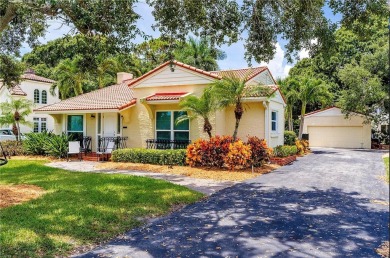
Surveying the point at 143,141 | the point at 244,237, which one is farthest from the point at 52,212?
the point at 143,141

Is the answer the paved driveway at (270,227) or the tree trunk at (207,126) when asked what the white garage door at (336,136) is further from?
the paved driveway at (270,227)

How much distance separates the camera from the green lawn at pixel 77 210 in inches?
219

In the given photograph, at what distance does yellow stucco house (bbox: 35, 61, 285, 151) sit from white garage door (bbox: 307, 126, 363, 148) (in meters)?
14.6

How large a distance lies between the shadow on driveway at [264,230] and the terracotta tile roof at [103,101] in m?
11.8

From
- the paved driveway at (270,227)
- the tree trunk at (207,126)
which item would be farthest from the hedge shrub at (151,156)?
the paved driveway at (270,227)

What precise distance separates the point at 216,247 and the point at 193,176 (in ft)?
25.3

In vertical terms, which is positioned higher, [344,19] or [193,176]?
[344,19]

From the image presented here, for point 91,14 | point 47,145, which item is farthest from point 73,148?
point 91,14

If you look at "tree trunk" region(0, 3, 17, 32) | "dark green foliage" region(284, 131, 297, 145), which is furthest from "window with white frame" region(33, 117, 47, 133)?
"tree trunk" region(0, 3, 17, 32)

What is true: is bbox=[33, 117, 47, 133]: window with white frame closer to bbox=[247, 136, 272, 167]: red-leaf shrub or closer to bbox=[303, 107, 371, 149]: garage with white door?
bbox=[247, 136, 272, 167]: red-leaf shrub

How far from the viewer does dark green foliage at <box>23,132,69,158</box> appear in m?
19.1

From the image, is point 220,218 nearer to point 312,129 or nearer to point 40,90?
point 312,129

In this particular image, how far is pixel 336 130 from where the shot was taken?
3228 cm

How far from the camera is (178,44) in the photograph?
10.7m
